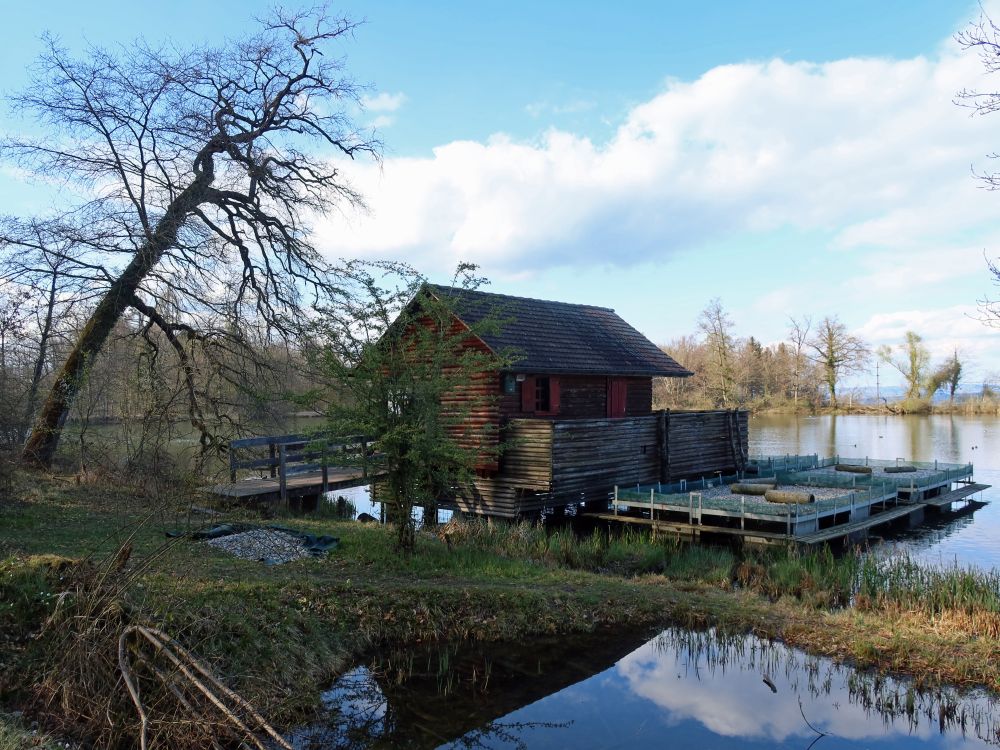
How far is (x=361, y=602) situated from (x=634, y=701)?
3.52 metres

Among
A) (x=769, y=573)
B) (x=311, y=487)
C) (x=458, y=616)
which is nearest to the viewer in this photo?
(x=458, y=616)

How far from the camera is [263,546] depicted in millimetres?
11367

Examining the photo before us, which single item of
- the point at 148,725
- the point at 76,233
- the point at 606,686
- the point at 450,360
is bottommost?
the point at 606,686

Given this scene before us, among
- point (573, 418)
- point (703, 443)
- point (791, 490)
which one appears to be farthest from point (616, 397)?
point (791, 490)

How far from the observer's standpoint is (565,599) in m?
10.1

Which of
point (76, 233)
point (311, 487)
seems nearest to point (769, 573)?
point (311, 487)

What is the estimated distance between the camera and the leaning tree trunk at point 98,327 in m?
16.5

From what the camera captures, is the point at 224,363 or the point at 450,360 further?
the point at 224,363

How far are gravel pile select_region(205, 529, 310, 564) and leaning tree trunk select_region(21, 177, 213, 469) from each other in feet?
23.8

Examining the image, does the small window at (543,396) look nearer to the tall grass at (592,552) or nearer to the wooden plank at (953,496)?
the tall grass at (592,552)

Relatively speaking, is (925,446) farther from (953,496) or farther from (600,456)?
(600,456)

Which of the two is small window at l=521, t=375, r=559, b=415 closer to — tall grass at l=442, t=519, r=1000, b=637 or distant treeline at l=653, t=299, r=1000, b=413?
tall grass at l=442, t=519, r=1000, b=637

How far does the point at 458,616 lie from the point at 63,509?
8934 mm

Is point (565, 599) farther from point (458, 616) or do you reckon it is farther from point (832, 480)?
point (832, 480)
